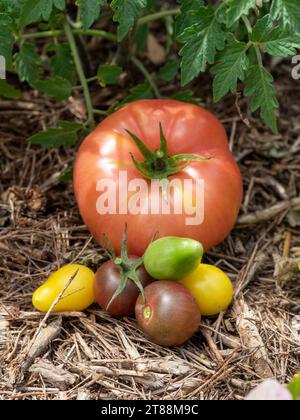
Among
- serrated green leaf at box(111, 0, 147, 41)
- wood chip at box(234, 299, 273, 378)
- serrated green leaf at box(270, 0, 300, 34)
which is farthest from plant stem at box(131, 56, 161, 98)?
wood chip at box(234, 299, 273, 378)

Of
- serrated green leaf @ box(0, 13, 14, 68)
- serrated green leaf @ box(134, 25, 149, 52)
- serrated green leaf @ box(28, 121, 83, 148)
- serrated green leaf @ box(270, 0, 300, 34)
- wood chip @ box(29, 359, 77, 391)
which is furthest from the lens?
serrated green leaf @ box(134, 25, 149, 52)

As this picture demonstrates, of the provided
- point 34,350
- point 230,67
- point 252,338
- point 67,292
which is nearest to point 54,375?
point 34,350

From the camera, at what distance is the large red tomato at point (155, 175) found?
1870 millimetres

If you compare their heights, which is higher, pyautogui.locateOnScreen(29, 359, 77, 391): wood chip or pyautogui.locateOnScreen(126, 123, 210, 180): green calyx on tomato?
pyautogui.locateOnScreen(126, 123, 210, 180): green calyx on tomato

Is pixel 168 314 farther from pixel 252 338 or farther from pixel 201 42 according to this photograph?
pixel 201 42

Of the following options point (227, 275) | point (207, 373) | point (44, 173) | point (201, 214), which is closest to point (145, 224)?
point (201, 214)

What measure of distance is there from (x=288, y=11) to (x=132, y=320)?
0.86 metres

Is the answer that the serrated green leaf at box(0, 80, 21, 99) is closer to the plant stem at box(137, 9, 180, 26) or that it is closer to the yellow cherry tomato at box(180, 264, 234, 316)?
the plant stem at box(137, 9, 180, 26)

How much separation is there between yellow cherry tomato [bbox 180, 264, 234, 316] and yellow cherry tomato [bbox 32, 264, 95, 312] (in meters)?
0.25

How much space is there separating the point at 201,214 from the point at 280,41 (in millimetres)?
493

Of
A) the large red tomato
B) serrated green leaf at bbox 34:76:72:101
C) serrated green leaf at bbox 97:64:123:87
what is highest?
serrated green leaf at bbox 97:64:123:87

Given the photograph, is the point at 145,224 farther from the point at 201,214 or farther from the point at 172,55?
the point at 172,55

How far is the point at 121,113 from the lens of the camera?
202 cm

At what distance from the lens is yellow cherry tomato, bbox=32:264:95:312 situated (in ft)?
5.81
